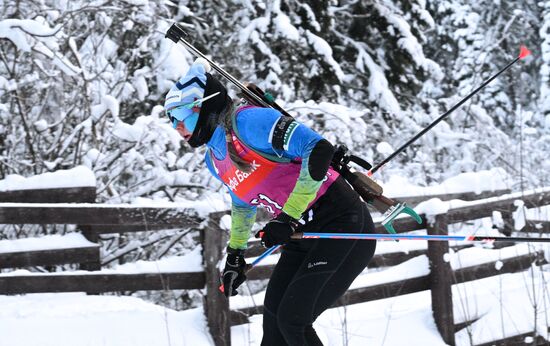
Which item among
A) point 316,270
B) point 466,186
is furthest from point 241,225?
point 466,186

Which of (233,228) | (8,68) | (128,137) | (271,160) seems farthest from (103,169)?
(271,160)

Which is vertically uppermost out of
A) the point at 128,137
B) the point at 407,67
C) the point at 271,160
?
the point at 407,67

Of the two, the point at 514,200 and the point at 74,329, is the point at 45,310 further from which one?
the point at 514,200

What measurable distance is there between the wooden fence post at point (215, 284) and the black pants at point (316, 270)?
147 centimetres

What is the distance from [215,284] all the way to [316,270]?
1.87 m

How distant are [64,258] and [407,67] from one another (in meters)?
10.9

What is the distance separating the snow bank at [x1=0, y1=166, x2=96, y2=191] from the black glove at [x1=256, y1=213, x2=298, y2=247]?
2.54 metres

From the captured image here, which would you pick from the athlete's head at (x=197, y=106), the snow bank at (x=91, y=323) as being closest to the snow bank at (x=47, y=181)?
the snow bank at (x=91, y=323)

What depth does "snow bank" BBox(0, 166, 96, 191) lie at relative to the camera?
5.30 metres

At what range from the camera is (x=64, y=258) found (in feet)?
17.2

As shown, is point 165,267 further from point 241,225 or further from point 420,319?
point 420,319

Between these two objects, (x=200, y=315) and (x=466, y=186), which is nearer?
(x=200, y=315)

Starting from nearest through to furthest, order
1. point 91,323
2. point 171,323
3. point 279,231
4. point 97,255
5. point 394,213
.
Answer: point 279,231 < point 394,213 < point 91,323 < point 171,323 < point 97,255

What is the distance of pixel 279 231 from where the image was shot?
128 inches
